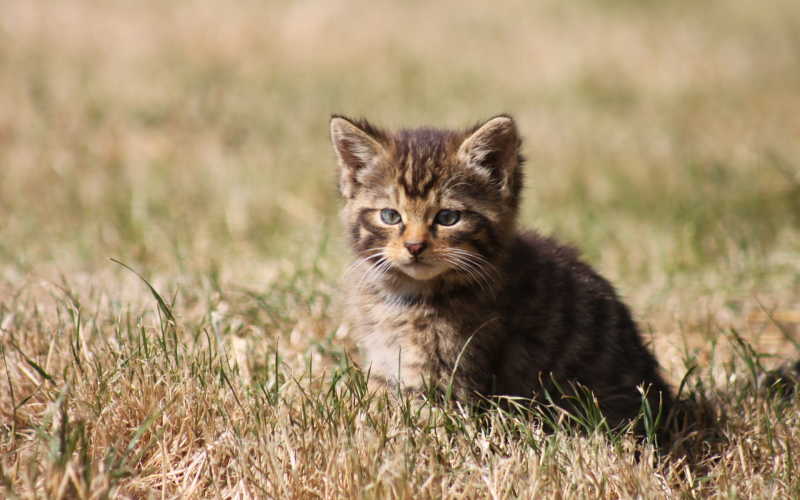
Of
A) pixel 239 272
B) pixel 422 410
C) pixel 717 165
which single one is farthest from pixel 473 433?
pixel 717 165

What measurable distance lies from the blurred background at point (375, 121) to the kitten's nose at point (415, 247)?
3.57 ft

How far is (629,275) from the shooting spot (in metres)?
5.09

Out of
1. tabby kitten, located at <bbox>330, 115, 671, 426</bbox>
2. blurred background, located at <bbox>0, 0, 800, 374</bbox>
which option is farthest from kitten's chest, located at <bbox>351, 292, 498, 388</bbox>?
blurred background, located at <bbox>0, 0, 800, 374</bbox>

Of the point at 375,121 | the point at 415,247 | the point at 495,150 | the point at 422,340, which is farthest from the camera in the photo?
the point at 375,121

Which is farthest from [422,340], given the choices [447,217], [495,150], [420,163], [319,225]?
[319,225]

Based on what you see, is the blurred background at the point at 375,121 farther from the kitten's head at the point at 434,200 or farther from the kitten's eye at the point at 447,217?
the kitten's eye at the point at 447,217

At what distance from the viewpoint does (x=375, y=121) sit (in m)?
7.76

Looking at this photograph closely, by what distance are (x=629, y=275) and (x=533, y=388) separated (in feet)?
6.97

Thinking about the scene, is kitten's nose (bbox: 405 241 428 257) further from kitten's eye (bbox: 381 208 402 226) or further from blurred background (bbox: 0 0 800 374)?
blurred background (bbox: 0 0 800 374)

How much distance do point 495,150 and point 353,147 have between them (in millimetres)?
598

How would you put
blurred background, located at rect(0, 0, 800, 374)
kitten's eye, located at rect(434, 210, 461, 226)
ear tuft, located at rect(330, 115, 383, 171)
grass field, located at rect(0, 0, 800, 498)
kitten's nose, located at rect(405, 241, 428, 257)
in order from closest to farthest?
grass field, located at rect(0, 0, 800, 498)
kitten's nose, located at rect(405, 241, 428, 257)
kitten's eye, located at rect(434, 210, 461, 226)
ear tuft, located at rect(330, 115, 383, 171)
blurred background, located at rect(0, 0, 800, 374)

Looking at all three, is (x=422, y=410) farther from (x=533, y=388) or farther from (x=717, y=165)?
(x=717, y=165)

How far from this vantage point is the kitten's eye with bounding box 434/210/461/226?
3.24m

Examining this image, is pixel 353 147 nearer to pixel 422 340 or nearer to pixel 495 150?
pixel 495 150
